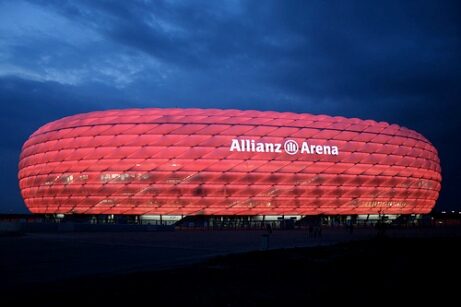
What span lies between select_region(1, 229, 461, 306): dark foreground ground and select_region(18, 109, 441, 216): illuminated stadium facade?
4064 centimetres

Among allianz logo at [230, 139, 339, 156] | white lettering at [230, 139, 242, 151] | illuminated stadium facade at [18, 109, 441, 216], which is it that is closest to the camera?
illuminated stadium facade at [18, 109, 441, 216]

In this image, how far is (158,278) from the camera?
10.6m

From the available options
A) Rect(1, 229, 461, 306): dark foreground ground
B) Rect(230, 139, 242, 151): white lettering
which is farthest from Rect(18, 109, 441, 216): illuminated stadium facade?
Rect(1, 229, 461, 306): dark foreground ground

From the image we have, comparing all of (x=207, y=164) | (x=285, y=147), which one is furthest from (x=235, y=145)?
(x=285, y=147)

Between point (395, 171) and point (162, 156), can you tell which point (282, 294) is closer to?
point (162, 156)

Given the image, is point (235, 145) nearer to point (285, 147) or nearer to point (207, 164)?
point (207, 164)

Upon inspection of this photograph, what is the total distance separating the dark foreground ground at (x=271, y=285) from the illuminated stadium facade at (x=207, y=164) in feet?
133

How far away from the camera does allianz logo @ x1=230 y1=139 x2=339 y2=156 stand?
55.2 metres

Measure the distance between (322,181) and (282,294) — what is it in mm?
50295

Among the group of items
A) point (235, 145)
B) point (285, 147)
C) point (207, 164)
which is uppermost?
point (235, 145)

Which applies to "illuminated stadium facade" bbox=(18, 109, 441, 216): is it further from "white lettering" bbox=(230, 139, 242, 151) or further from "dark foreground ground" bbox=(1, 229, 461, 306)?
"dark foreground ground" bbox=(1, 229, 461, 306)

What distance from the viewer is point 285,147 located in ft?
185

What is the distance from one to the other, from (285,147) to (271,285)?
46975 millimetres

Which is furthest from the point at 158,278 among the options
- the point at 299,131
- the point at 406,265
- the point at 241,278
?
the point at 299,131
